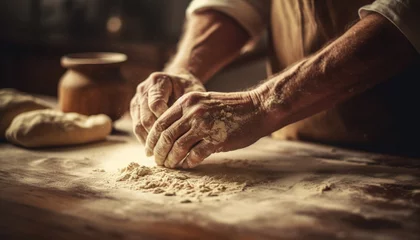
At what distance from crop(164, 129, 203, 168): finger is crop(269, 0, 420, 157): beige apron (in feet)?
2.48

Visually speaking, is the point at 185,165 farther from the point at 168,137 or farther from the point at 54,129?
the point at 54,129

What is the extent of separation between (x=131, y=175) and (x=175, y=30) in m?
4.08

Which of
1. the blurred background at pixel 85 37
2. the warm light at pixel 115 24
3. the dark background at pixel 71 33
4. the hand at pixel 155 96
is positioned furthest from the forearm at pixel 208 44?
the warm light at pixel 115 24

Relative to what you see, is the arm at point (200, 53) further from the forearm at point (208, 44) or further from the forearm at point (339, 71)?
the forearm at point (339, 71)

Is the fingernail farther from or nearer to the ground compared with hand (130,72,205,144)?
nearer to the ground

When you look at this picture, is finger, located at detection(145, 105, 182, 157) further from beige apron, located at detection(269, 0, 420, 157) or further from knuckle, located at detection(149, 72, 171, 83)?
beige apron, located at detection(269, 0, 420, 157)

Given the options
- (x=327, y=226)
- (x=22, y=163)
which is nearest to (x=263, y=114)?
(x=327, y=226)

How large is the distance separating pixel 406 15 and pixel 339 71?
11.5 inches

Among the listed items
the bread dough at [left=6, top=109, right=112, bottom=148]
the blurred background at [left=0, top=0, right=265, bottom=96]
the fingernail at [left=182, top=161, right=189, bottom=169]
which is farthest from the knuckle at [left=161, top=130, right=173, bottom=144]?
the blurred background at [left=0, top=0, right=265, bottom=96]

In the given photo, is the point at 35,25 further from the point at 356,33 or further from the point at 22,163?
the point at 356,33

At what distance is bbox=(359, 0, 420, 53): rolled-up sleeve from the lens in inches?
64.8

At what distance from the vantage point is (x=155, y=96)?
188cm

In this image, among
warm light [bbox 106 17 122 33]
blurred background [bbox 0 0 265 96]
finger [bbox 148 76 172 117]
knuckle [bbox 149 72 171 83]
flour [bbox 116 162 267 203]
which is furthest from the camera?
warm light [bbox 106 17 122 33]

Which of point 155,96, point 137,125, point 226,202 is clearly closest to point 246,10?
point 155,96
